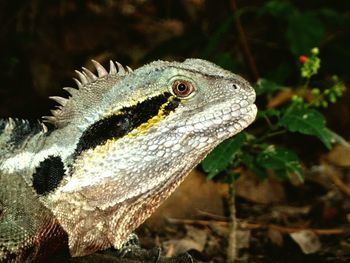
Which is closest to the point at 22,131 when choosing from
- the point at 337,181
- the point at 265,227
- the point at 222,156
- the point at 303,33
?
the point at 222,156

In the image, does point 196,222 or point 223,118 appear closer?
point 223,118

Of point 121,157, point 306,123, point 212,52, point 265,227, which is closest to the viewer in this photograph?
point 121,157

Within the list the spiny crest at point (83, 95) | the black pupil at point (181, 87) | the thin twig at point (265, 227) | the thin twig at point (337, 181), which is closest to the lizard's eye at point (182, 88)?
the black pupil at point (181, 87)

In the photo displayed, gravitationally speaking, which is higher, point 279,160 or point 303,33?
point 303,33

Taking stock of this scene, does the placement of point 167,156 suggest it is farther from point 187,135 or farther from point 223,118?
point 223,118

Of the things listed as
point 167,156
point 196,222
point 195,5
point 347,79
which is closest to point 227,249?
point 196,222

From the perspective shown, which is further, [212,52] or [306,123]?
[212,52]

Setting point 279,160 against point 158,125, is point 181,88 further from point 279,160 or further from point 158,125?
point 279,160
